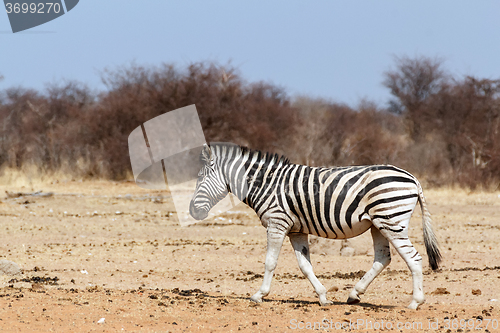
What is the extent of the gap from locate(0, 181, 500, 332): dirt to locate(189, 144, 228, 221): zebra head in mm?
978

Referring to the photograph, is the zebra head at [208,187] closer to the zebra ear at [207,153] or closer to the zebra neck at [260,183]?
the zebra ear at [207,153]

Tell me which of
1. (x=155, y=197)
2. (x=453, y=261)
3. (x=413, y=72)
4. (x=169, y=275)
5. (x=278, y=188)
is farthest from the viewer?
(x=413, y=72)

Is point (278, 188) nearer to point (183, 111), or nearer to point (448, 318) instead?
point (448, 318)

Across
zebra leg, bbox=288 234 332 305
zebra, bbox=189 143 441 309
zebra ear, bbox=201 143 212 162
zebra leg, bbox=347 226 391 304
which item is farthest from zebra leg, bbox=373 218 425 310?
zebra ear, bbox=201 143 212 162

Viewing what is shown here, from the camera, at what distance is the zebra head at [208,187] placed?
6871 mm

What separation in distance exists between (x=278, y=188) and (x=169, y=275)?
3.39 meters

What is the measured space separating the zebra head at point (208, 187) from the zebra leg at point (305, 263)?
3.24 ft

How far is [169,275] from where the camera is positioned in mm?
9273

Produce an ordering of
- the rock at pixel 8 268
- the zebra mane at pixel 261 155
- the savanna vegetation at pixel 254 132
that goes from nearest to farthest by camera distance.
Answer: the zebra mane at pixel 261 155, the rock at pixel 8 268, the savanna vegetation at pixel 254 132

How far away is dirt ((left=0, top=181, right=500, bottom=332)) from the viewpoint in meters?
5.55

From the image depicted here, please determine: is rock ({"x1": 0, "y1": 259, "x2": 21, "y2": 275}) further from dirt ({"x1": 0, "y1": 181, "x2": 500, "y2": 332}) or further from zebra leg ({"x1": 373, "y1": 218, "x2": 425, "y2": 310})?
zebra leg ({"x1": 373, "y1": 218, "x2": 425, "y2": 310})

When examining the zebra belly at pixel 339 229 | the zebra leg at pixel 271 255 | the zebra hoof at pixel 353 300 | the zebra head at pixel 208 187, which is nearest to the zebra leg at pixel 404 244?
the zebra belly at pixel 339 229

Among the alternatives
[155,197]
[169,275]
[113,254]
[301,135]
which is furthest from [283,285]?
Result: [301,135]

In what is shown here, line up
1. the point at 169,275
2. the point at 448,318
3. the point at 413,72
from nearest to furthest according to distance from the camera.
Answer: the point at 448,318
the point at 169,275
the point at 413,72
